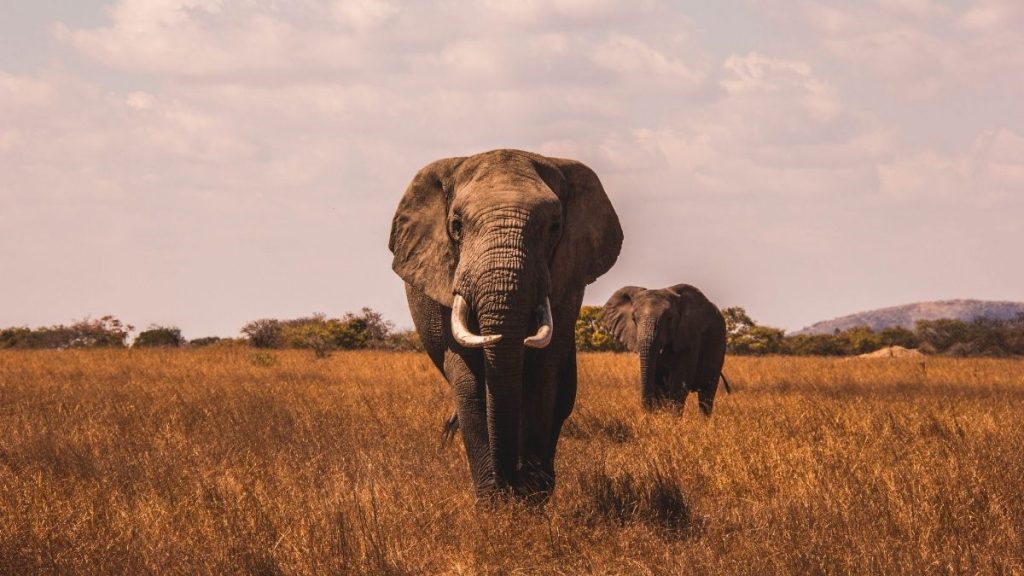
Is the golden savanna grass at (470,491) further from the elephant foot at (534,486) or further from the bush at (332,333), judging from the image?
the bush at (332,333)

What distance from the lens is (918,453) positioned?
9.09 metres

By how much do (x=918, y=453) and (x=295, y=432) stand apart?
18.9 feet

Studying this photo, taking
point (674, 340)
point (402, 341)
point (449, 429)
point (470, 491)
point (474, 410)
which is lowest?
point (470, 491)

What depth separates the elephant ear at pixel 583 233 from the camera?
6.95 m

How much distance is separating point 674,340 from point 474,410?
8203 mm

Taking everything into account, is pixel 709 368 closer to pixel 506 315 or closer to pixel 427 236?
pixel 427 236

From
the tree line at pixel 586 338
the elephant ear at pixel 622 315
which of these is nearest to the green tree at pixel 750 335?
the tree line at pixel 586 338

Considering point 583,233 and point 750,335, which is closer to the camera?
point 583,233

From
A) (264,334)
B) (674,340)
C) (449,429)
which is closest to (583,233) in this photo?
(449,429)

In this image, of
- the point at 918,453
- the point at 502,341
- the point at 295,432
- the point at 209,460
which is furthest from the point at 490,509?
the point at 295,432

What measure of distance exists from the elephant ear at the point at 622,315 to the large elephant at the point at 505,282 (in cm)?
797

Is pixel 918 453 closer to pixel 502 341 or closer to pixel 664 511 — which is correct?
pixel 664 511

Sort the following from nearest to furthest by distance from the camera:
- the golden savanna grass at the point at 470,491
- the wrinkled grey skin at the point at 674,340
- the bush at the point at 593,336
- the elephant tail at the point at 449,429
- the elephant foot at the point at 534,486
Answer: the golden savanna grass at the point at 470,491
the elephant foot at the point at 534,486
the elephant tail at the point at 449,429
the wrinkled grey skin at the point at 674,340
the bush at the point at 593,336

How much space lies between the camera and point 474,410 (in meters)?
7.02
